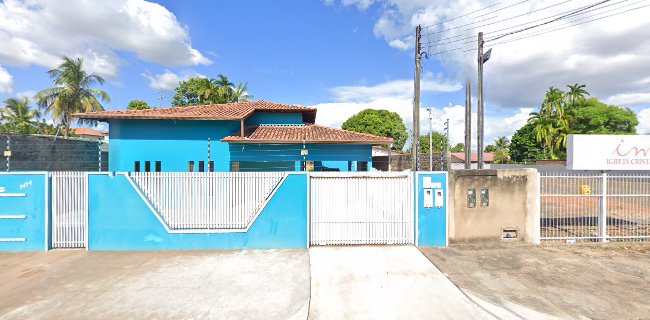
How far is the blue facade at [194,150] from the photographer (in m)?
13.2

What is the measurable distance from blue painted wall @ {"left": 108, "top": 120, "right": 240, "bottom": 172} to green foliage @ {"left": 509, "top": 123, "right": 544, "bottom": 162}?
4466 centimetres

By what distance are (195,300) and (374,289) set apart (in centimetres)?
311

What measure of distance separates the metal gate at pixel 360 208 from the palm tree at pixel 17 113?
36.7 metres

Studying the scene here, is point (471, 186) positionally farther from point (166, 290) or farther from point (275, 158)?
point (275, 158)

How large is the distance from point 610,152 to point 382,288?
7.64 metres

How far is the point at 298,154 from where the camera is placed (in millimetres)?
13102

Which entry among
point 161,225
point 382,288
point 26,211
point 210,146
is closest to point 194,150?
point 210,146

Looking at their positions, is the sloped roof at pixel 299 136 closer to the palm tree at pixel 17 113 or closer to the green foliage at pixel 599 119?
the palm tree at pixel 17 113

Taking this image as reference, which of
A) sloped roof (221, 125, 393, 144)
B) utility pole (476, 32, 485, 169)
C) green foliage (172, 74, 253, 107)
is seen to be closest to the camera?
utility pole (476, 32, 485, 169)

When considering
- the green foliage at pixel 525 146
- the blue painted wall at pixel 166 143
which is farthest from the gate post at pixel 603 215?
the green foliage at pixel 525 146

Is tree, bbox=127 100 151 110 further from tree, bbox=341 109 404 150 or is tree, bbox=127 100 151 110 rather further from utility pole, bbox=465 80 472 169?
utility pole, bbox=465 80 472 169

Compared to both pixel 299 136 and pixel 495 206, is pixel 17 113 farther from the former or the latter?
pixel 495 206

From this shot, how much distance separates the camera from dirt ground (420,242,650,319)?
14.4 ft

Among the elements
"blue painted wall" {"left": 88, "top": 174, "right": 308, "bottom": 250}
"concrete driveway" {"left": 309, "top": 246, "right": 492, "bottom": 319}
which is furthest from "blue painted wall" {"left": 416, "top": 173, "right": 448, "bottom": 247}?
"blue painted wall" {"left": 88, "top": 174, "right": 308, "bottom": 250}
